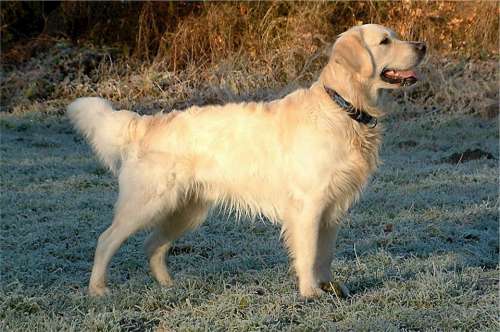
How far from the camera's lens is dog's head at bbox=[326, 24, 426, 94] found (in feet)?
14.4

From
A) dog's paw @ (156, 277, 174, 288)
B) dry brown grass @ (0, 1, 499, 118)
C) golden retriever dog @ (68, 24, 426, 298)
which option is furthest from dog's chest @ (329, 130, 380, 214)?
dry brown grass @ (0, 1, 499, 118)

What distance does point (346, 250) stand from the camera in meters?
5.41

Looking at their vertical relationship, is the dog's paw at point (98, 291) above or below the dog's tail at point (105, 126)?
below

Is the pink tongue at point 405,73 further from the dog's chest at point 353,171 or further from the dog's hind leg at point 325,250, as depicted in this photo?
the dog's hind leg at point 325,250

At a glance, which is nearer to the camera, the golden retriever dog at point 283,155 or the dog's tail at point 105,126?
the golden retriever dog at point 283,155

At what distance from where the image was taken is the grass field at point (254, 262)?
150 inches

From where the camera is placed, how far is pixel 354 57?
14.4 feet

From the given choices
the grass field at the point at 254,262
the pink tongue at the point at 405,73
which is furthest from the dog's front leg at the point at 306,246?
the pink tongue at the point at 405,73

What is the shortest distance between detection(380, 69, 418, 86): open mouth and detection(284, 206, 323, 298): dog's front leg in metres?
0.96

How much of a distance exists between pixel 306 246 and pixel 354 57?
1.17 m

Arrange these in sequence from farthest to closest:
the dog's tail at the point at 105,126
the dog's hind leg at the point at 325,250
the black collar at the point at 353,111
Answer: the dog's tail at the point at 105,126 → the dog's hind leg at the point at 325,250 → the black collar at the point at 353,111

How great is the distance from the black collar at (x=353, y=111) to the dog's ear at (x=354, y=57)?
182 mm

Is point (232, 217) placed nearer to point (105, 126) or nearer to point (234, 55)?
point (105, 126)

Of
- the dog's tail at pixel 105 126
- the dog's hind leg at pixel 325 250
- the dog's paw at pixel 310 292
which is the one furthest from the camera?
Answer: the dog's tail at pixel 105 126
